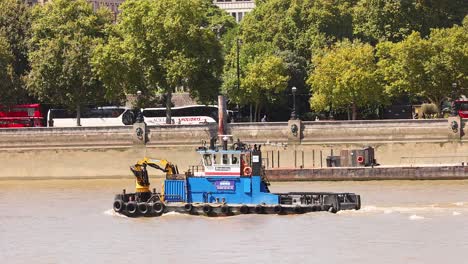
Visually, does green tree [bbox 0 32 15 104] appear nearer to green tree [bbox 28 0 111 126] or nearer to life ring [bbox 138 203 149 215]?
green tree [bbox 28 0 111 126]

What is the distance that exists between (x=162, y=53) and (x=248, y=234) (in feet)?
180

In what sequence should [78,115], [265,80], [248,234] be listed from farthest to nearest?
[265,80] < [78,115] < [248,234]

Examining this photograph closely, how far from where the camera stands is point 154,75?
14125 cm

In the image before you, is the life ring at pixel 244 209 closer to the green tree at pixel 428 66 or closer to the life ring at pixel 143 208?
the life ring at pixel 143 208

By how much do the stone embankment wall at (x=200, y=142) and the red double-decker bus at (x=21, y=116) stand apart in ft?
35.0

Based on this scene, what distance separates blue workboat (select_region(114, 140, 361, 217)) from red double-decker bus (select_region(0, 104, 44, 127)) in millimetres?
53135

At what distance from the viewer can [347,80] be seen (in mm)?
141250

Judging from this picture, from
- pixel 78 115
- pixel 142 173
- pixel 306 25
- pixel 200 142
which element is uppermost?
pixel 306 25

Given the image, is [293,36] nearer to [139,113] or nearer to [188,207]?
[139,113]

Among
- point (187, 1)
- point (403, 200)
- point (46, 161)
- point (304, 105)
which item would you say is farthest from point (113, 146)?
point (403, 200)

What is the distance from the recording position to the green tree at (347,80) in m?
142

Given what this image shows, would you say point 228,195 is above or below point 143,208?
above

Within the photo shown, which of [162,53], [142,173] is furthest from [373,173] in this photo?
[142,173]

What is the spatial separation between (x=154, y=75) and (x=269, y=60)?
14193 mm
